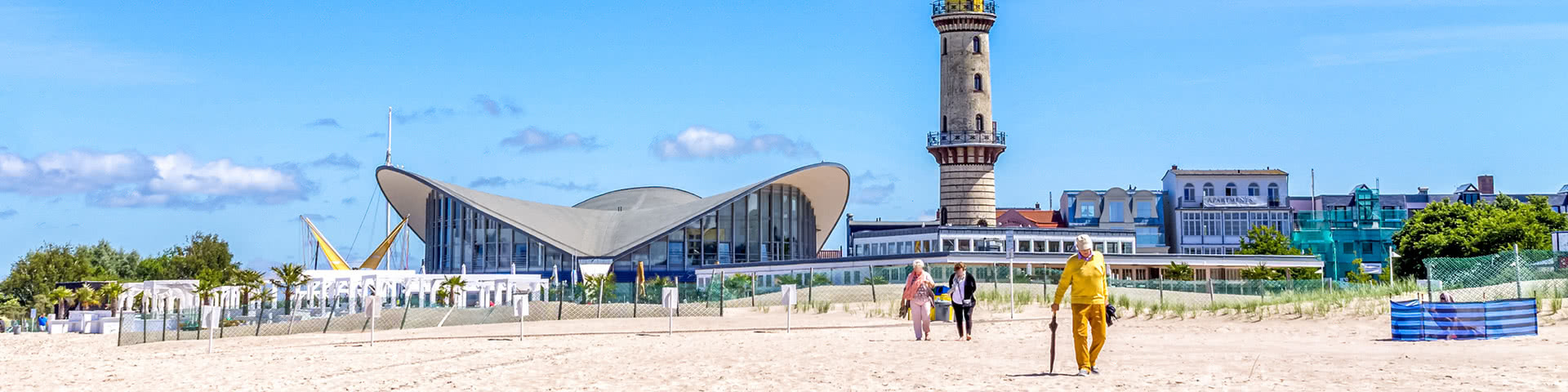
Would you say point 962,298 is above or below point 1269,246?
below

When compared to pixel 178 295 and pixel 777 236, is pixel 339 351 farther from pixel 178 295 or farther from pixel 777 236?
pixel 777 236

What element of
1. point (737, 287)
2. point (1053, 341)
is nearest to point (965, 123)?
point (737, 287)

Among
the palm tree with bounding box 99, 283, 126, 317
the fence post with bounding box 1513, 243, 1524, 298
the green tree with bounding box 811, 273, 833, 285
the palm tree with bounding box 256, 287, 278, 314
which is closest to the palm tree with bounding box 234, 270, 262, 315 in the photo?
the palm tree with bounding box 256, 287, 278, 314

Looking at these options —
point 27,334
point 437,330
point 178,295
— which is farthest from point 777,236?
point 437,330

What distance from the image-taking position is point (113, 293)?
1977 inches

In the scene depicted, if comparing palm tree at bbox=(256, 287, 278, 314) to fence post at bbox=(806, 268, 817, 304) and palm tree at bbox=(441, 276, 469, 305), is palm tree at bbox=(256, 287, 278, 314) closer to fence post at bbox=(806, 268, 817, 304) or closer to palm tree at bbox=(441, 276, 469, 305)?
palm tree at bbox=(441, 276, 469, 305)

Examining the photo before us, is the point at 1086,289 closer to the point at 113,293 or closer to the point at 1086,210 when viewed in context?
the point at 113,293

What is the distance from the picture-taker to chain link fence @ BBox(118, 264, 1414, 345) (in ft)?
103

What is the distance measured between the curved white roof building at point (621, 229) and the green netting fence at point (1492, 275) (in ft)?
153

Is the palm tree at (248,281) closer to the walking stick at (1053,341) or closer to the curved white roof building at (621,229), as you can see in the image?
the curved white roof building at (621,229)

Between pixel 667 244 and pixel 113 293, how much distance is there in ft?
100

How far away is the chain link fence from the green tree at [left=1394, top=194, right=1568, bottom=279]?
21845 mm

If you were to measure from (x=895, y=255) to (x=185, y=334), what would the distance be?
115 ft

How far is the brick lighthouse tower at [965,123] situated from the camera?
73938 millimetres
